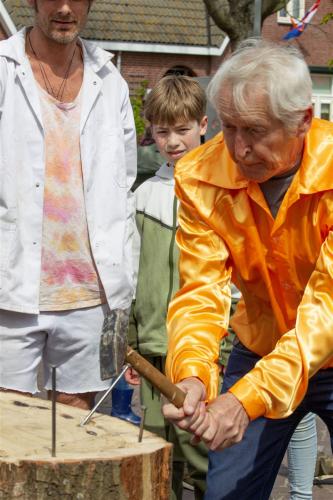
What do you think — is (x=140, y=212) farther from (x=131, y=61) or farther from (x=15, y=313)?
(x=131, y=61)

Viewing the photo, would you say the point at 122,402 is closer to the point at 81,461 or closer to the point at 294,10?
the point at 81,461

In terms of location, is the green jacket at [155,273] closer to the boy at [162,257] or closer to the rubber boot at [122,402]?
the boy at [162,257]

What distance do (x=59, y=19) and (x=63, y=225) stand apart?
802 mm

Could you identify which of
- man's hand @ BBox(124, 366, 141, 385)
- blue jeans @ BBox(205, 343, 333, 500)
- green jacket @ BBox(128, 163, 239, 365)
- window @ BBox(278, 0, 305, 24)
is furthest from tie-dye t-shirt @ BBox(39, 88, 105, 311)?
window @ BBox(278, 0, 305, 24)

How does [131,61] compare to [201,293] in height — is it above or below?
below

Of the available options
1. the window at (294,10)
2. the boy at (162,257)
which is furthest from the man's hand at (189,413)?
the window at (294,10)

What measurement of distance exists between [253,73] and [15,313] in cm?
149

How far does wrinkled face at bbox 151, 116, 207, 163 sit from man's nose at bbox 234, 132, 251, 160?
5.34 feet

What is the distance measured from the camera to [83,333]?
4395 mm

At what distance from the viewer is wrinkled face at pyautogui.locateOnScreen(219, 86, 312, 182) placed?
3.31 m

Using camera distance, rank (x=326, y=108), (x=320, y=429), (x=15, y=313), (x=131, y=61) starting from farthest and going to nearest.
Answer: (x=326, y=108)
(x=131, y=61)
(x=320, y=429)
(x=15, y=313)

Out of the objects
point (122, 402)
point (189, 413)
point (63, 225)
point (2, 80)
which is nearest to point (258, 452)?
point (189, 413)

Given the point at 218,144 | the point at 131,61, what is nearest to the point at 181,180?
the point at 218,144

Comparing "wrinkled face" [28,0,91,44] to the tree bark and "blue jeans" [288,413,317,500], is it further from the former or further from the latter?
the tree bark
